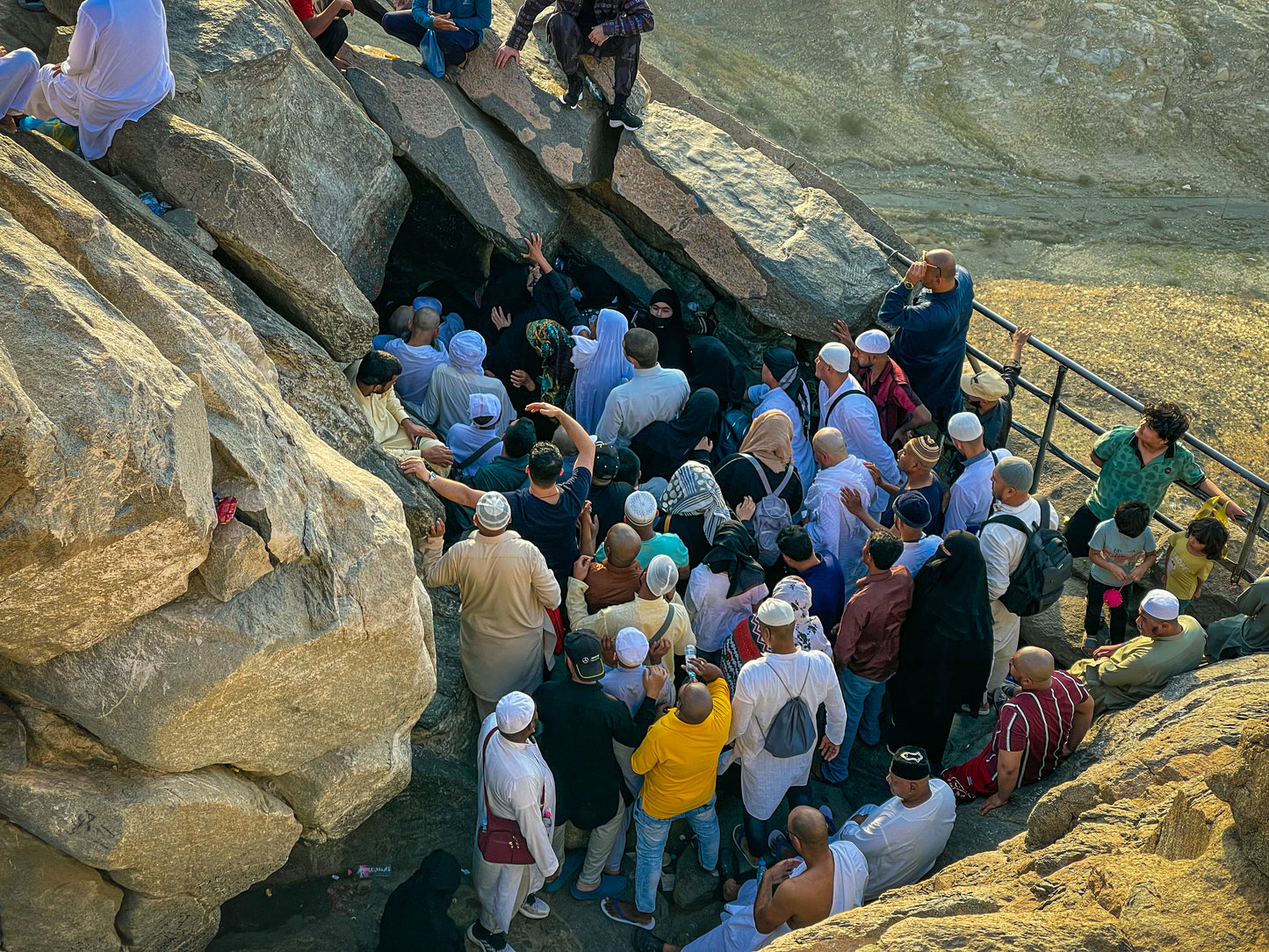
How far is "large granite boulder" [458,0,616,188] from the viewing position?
9.40 m

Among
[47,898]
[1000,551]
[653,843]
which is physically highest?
[1000,551]

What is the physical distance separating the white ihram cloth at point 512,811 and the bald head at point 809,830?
49.7 inches

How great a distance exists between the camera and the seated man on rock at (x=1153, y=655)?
20.3 feet

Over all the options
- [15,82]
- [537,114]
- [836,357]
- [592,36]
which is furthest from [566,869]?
[592,36]

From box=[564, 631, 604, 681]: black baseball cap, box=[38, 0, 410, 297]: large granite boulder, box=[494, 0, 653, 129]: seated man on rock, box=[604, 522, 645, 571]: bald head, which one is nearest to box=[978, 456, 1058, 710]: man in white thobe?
box=[604, 522, 645, 571]: bald head

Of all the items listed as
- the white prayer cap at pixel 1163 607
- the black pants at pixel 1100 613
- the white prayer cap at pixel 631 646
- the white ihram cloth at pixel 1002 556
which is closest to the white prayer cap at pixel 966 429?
the white ihram cloth at pixel 1002 556

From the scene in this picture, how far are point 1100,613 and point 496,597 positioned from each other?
4.38 meters

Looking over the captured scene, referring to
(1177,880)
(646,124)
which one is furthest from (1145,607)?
(646,124)

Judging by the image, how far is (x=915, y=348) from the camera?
28.1 ft

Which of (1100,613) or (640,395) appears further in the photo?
(640,395)

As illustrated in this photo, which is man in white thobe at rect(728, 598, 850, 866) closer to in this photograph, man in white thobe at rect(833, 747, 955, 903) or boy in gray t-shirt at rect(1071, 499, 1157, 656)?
man in white thobe at rect(833, 747, 955, 903)

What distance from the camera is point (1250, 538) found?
746 centimetres

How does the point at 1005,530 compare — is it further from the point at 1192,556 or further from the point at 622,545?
the point at 622,545

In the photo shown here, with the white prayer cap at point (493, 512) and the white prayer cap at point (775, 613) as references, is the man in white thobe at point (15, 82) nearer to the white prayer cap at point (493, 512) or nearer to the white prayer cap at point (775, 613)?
the white prayer cap at point (493, 512)
